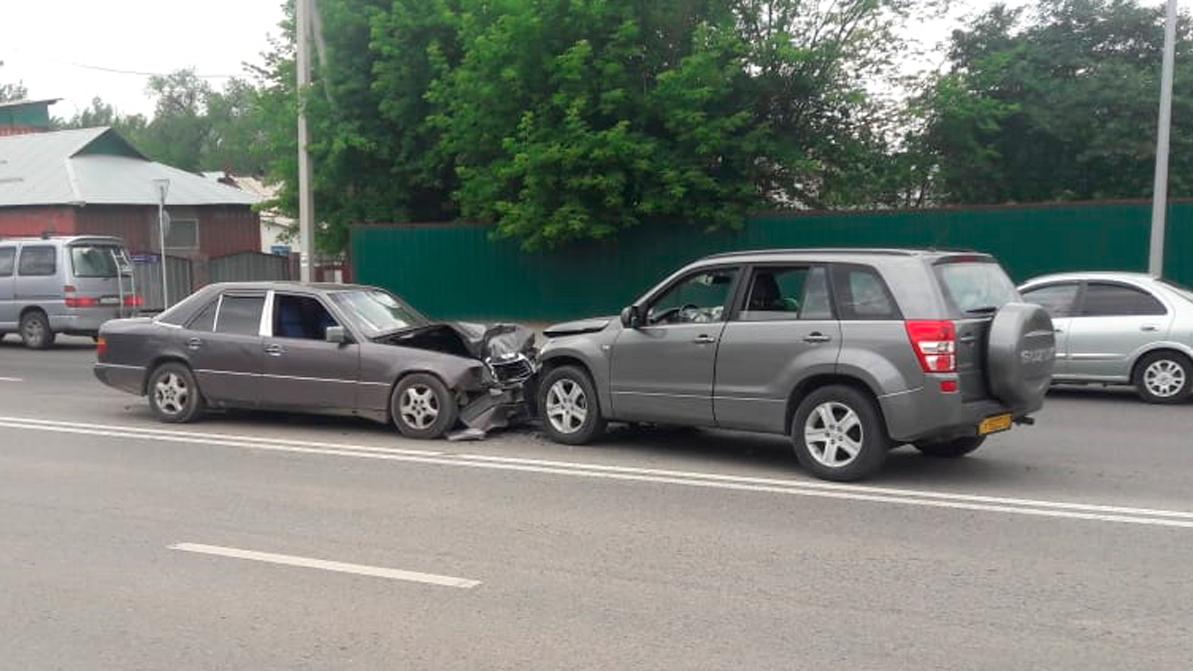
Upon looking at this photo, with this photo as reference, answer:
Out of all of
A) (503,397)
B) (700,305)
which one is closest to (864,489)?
(700,305)

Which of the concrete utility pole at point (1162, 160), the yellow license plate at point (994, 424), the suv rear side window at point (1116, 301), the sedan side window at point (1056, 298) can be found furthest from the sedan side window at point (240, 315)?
the concrete utility pole at point (1162, 160)

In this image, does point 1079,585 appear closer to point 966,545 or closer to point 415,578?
point 966,545

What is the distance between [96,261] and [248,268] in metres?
15.2

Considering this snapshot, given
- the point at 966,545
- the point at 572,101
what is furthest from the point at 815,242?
the point at 966,545

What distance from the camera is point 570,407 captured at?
10.2 metres

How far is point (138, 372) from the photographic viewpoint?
11734 millimetres

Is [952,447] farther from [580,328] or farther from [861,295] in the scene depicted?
[580,328]

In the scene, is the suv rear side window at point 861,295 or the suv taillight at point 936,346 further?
the suv rear side window at point 861,295

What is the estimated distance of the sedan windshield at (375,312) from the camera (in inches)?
432

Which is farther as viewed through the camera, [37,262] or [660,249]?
[660,249]

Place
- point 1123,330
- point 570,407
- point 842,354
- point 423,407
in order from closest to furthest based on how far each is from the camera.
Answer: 1. point 842,354
2. point 570,407
3. point 423,407
4. point 1123,330

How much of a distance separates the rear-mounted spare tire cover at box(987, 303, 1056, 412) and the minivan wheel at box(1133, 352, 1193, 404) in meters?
5.12

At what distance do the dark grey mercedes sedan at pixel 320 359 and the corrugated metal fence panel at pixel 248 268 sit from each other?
23.9 metres

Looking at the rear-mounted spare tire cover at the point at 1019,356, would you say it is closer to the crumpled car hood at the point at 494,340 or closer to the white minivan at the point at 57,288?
the crumpled car hood at the point at 494,340
